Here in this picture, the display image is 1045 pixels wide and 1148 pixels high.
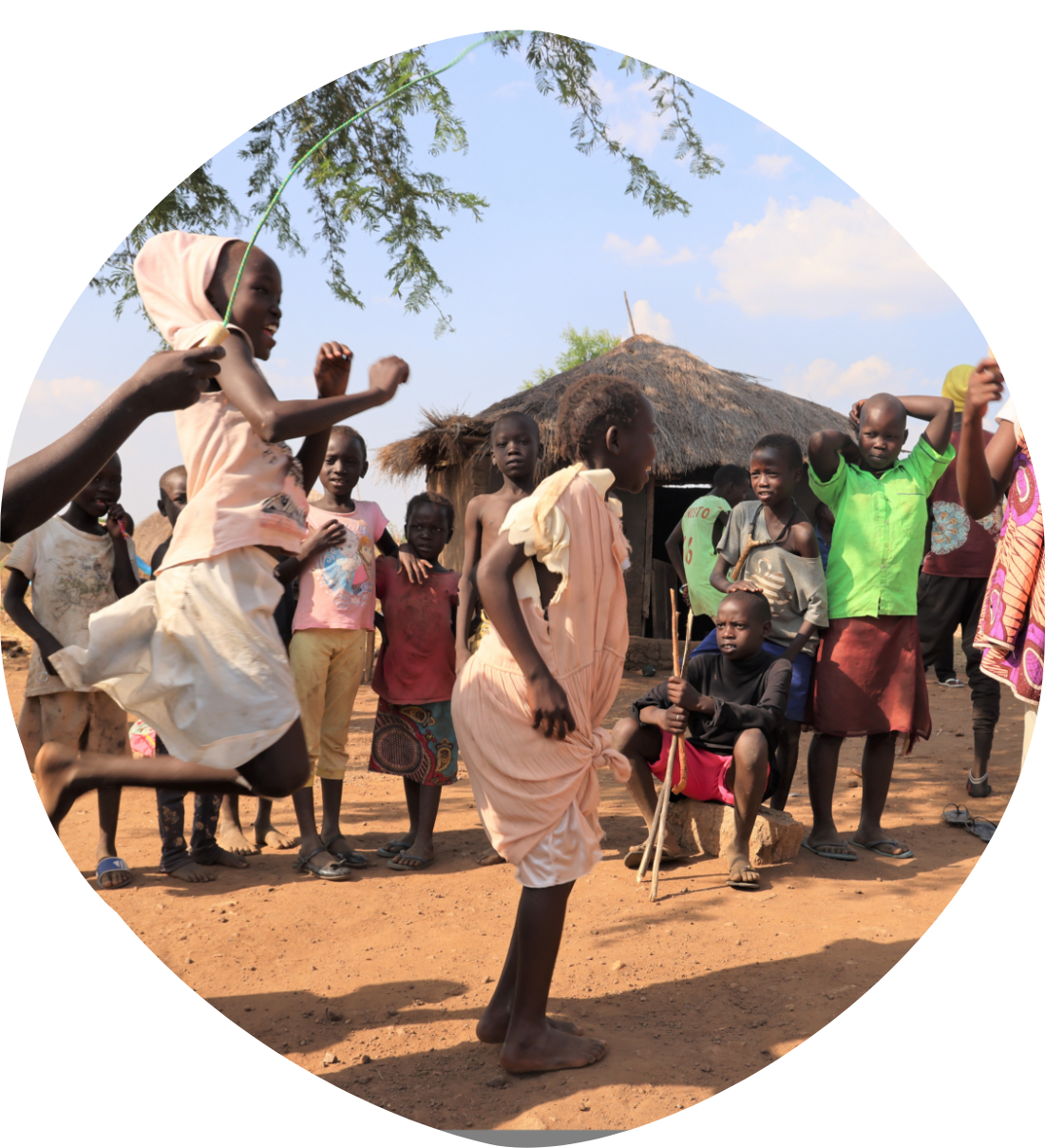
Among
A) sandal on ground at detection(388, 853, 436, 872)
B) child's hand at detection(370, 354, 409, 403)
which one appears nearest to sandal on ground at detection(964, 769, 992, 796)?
sandal on ground at detection(388, 853, 436, 872)

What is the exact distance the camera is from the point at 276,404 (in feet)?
7.12

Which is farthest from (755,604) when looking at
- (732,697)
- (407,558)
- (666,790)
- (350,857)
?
(350,857)

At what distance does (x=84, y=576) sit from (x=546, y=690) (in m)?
2.43

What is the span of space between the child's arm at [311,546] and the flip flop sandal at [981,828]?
354 centimetres

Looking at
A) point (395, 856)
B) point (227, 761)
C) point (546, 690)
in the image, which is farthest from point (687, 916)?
point (227, 761)

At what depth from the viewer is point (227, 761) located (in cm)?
225

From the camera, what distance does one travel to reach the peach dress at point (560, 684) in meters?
2.43

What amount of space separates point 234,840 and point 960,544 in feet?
16.1

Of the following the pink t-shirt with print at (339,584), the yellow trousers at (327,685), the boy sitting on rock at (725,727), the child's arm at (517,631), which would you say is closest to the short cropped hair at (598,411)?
the child's arm at (517,631)

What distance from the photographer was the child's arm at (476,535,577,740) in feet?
7.77

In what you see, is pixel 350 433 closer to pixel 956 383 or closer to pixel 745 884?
pixel 745 884

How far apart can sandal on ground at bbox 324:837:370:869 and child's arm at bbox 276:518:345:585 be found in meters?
1.28

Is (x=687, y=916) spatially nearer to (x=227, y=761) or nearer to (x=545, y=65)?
(x=227, y=761)

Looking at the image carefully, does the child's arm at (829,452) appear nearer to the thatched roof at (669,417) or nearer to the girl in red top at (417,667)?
the girl in red top at (417,667)
